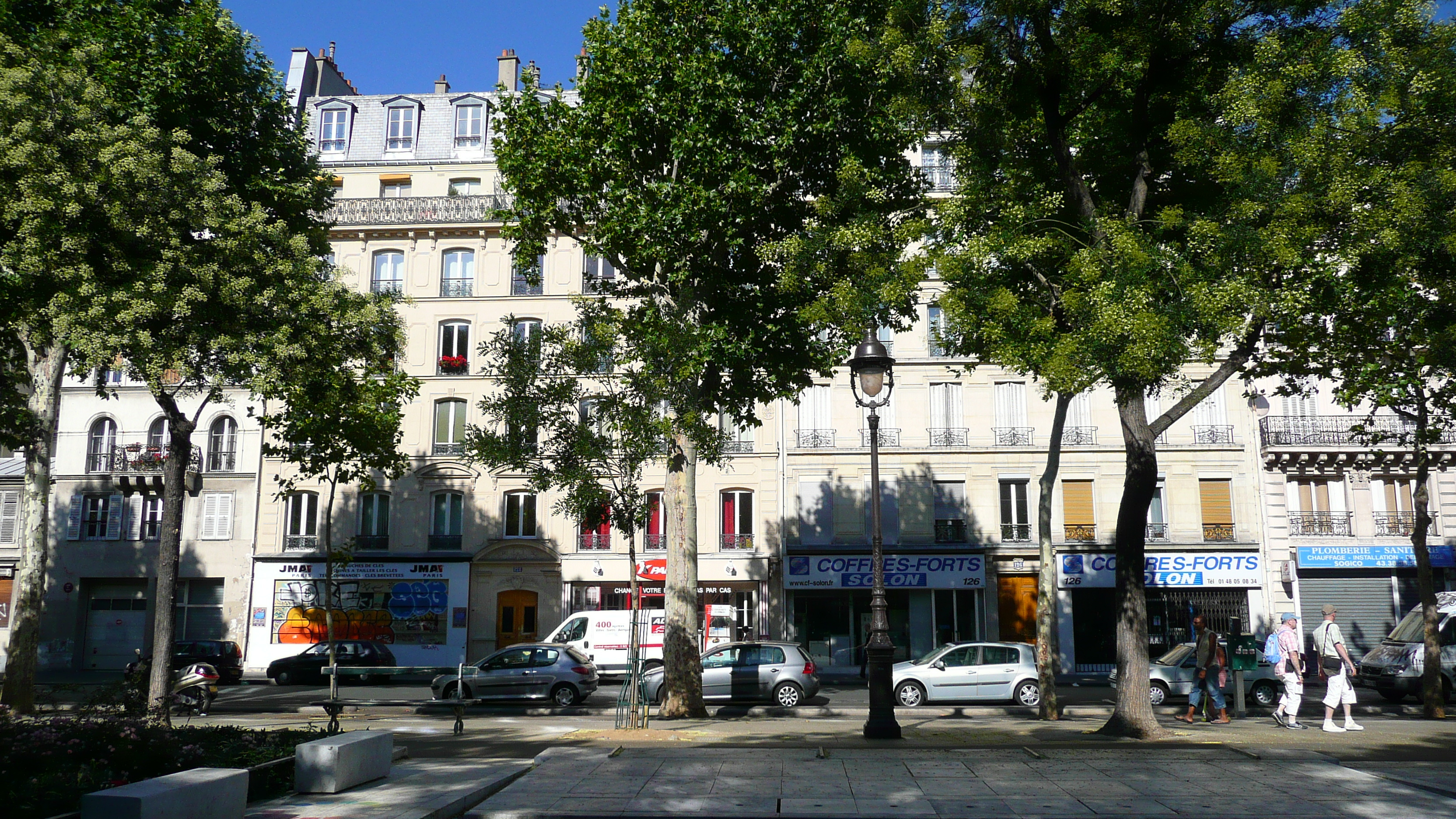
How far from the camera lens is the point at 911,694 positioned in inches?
813

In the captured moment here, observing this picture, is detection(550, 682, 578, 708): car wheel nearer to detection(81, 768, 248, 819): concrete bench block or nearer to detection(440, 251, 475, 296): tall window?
detection(81, 768, 248, 819): concrete bench block

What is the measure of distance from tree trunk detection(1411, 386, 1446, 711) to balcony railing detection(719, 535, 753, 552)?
17506 mm

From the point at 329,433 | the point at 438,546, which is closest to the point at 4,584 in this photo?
the point at 438,546

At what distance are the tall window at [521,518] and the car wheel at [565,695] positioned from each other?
11.8m

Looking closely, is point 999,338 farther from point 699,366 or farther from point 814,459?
point 814,459

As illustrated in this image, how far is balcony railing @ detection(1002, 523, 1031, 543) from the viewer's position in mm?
30766

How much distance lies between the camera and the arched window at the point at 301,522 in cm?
3262

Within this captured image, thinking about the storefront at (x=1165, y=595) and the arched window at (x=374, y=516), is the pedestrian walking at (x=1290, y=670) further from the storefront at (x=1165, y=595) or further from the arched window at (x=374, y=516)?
the arched window at (x=374, y=516)

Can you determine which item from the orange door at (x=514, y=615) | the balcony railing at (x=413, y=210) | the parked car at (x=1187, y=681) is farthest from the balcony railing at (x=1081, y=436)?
the balcony railing at (x=413, y=210)

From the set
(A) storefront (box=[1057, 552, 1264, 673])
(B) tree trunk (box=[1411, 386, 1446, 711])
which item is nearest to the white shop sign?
(A) storefront (box=[1057, 552, 1264, 673])

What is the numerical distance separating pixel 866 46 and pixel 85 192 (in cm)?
1133

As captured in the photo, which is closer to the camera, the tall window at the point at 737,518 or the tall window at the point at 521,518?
the tall window at the point at 737,518

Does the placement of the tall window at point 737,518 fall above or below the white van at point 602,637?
above

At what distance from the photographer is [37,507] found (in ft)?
58.8
